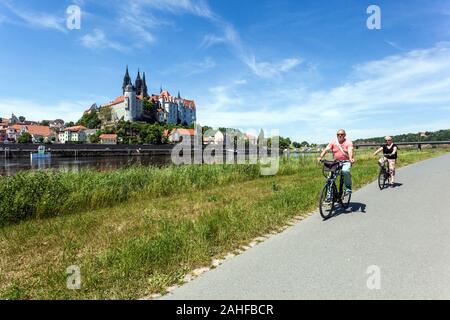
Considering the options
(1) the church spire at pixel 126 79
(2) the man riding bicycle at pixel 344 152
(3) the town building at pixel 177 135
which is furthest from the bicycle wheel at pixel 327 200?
(1) the church spire at pixel 126 79

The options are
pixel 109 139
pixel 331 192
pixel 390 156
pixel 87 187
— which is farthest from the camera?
pixel 109 139

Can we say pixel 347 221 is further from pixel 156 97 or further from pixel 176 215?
pixel 156 97

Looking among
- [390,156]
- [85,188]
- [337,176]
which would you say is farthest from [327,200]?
[85,188]

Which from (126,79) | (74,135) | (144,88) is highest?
(126,79)

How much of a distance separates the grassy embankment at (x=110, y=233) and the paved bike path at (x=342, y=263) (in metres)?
0.55

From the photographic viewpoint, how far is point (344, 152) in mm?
7953

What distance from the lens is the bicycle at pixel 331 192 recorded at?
735 cm

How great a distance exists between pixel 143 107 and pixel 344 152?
15610cm

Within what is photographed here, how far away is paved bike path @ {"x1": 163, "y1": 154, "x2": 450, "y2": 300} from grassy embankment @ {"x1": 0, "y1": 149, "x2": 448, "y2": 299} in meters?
0.55

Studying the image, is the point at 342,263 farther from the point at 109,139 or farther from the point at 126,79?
the point at 126,79

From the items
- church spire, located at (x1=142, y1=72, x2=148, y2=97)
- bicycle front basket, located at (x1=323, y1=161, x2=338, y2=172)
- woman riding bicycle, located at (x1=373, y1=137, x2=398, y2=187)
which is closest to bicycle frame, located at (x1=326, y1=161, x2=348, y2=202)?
bicycle front basket, located at (x1=323, y1=161, x2=338, y2=172)

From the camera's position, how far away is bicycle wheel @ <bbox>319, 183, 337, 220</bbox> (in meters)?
7.30

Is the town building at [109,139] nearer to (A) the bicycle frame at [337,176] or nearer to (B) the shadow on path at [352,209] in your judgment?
(B) the shadow on path at [352,209]

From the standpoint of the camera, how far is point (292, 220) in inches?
280
